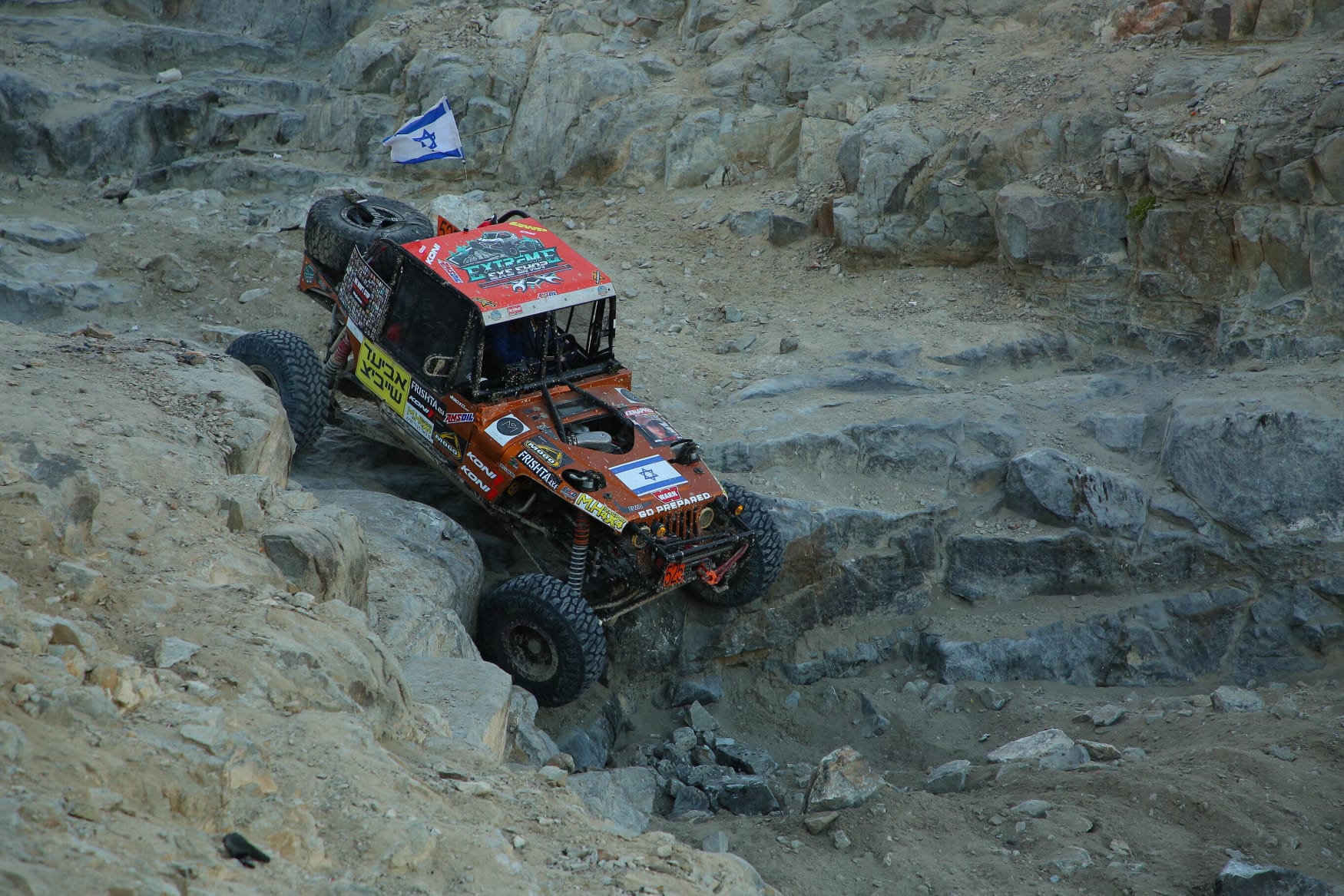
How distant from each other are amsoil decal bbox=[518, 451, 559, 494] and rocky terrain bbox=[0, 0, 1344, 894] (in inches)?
31.6

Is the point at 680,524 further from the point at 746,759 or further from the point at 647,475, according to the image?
the point at 746,759

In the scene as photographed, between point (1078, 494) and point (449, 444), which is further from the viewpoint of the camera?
point (1078, 494)

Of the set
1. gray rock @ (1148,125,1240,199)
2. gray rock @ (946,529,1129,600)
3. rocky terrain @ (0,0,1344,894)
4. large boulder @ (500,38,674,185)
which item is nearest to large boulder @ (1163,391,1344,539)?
rocky terrain @ (0,0,1344,894)

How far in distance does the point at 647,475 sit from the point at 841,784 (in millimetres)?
2481

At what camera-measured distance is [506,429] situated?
7.80 metres

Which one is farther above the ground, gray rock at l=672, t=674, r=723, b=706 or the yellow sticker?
the yellow sticker

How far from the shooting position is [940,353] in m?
10.5

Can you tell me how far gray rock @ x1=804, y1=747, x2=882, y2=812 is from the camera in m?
6.16

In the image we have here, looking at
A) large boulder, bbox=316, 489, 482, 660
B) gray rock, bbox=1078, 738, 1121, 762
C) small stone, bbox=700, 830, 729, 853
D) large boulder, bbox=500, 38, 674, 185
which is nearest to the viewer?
small stone, bbox=700, 830, 729, 853

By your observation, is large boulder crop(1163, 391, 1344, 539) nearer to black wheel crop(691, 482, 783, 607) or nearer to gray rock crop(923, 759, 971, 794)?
gray rock crop(923, 759, 971, 794)

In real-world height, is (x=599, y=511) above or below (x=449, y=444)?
above

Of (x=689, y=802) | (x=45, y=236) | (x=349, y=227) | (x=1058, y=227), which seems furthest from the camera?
(x=45, y=236)

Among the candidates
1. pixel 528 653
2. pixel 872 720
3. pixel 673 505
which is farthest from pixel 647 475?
pixel 872 720

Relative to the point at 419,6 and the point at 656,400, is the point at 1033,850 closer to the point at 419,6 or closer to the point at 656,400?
the point at 656,400
